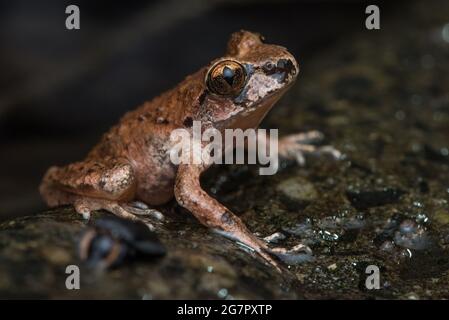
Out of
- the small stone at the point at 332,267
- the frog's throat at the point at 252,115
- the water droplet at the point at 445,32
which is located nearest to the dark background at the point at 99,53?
the water droplet at the point at 445,32

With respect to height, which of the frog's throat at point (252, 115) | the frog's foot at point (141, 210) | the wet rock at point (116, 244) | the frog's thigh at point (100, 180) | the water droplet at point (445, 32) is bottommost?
the wet rock at point (116, 244)

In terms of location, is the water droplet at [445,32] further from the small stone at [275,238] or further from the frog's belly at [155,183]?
the small stone at [275,238]

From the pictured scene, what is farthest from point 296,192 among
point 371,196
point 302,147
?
point 302,147

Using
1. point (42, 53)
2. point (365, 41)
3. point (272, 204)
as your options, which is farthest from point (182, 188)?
point (42, 53)

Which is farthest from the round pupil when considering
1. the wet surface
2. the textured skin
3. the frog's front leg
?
the wet surface

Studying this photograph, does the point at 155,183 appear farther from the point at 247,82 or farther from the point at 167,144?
the point at 247,82
